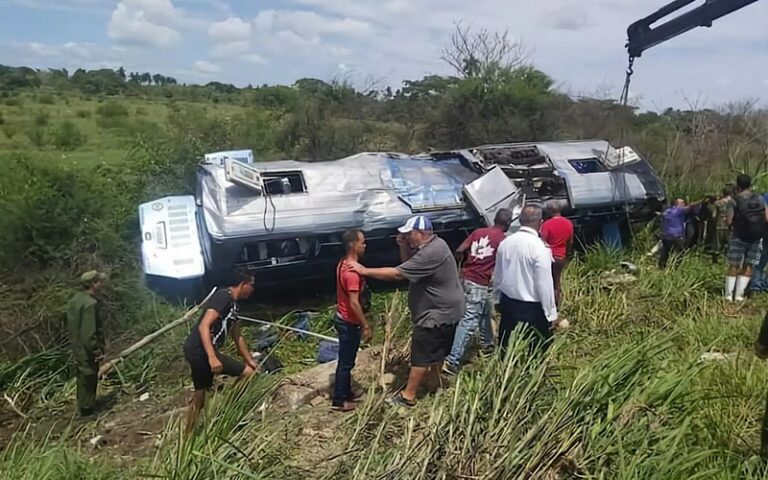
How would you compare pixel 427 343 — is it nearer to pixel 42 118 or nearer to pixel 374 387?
pixel 374 387

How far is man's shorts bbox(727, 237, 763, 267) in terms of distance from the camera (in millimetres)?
8375

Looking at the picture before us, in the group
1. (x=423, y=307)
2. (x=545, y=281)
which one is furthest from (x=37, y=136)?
(x=545, y=281)

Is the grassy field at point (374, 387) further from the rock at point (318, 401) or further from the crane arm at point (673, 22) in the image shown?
the crane arm at point (673, 22)

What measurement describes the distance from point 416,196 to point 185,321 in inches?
143

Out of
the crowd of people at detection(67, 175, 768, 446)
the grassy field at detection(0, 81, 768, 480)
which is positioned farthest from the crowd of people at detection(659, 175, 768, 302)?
the crowd of people at detection(67, 175, 768, 446)

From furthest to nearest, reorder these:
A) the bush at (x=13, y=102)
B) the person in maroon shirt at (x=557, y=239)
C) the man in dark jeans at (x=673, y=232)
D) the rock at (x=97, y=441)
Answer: the bush at (x=13, y=102), the man in dark jeans at (x=673, y=232), the person in maroon shirt at (x=557, y=239), the rock at (x=97, y=441)

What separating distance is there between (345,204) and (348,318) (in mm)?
4280

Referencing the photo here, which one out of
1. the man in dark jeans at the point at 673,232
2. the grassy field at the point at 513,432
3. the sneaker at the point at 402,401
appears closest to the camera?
the grassy field at the point at 513,432

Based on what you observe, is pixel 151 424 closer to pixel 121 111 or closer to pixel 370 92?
pixel 370 92

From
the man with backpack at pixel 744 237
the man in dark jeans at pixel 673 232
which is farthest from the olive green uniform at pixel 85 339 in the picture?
the man in dark jeans at pixel 673 232

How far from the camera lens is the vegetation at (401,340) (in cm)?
384

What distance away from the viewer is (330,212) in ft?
31.6

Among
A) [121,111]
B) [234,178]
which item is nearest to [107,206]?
[234,178]

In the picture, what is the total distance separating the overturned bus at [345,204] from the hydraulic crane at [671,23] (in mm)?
1765
